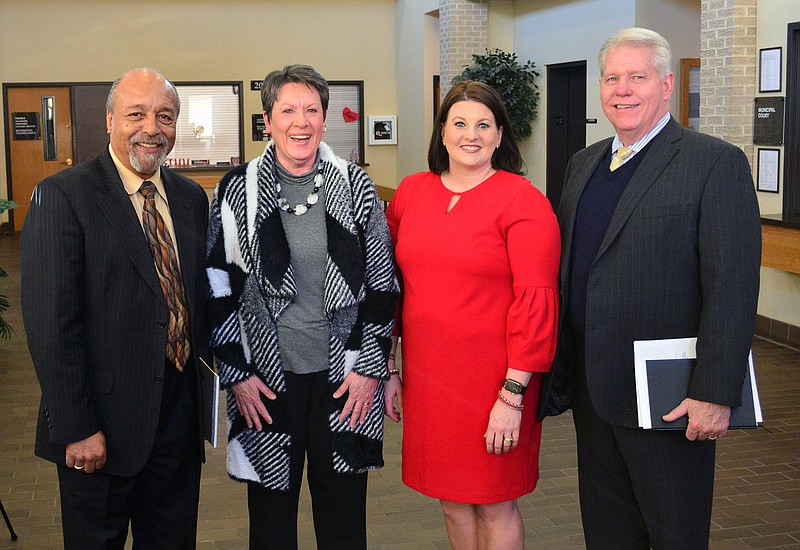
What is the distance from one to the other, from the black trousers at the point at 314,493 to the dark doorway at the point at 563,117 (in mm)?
10571

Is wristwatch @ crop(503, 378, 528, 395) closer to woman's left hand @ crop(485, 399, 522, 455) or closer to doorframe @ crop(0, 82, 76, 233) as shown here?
woman's left hand @ crop(485, 399, 522, 455)

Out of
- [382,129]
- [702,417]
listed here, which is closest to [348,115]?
[382,129]

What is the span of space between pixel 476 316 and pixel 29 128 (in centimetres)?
1620

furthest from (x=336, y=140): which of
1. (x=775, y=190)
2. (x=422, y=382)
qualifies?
(x=422, y=382)

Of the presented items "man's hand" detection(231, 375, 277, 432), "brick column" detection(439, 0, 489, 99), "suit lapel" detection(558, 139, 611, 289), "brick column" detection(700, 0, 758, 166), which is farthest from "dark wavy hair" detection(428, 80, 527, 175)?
"brick column" detection(439, 0, 489, 99)

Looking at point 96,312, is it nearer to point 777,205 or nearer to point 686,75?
point 777,205

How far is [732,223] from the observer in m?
2.76

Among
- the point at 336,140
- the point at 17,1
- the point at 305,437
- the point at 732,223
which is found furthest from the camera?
the point at 336,140

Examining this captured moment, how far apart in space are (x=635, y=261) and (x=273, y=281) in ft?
3.66

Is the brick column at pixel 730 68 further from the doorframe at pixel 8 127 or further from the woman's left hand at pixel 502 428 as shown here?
the doorframe at pixel 8 127

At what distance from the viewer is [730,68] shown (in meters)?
8.58

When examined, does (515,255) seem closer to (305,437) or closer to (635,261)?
(635,261)

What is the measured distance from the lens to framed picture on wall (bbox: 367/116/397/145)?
62.6 ft

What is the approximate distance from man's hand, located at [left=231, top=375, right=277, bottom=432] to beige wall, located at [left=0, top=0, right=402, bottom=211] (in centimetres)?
1552
